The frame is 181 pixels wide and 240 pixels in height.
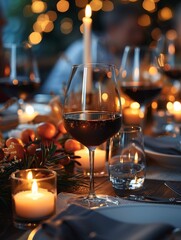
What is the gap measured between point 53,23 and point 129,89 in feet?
13.4

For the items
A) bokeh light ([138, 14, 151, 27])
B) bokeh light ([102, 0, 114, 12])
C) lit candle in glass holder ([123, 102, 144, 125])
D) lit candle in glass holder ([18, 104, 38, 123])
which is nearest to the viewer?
lit candle in glass holder ([18, 104, 38, 123])

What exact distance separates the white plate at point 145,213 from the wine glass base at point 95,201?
15cm

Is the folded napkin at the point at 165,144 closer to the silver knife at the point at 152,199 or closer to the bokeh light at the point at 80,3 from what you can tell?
the silver knife at the point at 152,199

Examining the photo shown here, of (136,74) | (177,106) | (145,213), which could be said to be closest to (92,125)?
(145,213)

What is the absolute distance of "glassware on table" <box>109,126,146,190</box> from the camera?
1.02 meters

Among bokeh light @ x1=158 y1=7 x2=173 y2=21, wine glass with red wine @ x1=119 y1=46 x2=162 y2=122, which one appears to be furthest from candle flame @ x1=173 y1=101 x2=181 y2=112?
bokeh light @ x1=158 y1=7 x2=173 y2=21

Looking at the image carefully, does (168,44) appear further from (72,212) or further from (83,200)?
(72,212)

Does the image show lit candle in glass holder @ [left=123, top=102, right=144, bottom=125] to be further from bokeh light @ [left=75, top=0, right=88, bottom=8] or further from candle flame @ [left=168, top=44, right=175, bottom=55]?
bokeh light @ [left=75, top=0, right=88, bottom=8]

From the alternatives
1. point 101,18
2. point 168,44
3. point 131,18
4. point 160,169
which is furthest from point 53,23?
point 160,169

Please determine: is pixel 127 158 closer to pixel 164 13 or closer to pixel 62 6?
pixel 62 6

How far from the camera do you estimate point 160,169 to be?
3.81 feet

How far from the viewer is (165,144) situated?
1.25m

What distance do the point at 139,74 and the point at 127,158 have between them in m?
0.70

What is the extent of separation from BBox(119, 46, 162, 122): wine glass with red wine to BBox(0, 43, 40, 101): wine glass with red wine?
1.05 feet
